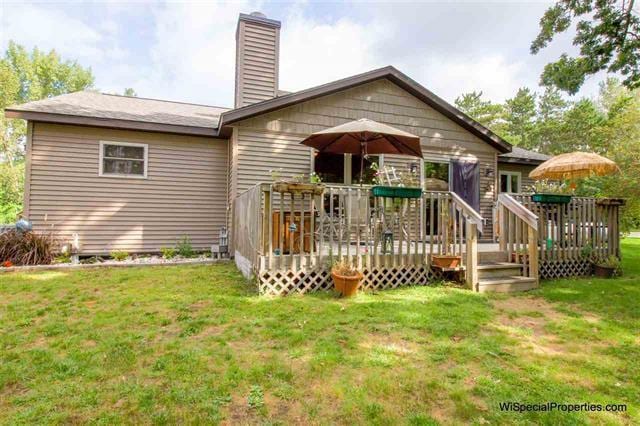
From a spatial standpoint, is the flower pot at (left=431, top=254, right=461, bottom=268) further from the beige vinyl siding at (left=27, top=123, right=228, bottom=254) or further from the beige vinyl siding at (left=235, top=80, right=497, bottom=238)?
the beige vinyl siding at (left=27, top=123, right=228, bottom=254)

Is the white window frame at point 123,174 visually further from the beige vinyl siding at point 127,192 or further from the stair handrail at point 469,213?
the stair handrail at point 469,213

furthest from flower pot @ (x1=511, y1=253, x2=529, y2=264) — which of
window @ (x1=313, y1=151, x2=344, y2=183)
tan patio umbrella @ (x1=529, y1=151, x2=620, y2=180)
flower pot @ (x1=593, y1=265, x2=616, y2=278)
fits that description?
window @ (x1=313, y1=151, x2=344, y2=183)

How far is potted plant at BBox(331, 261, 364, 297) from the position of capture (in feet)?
14.0

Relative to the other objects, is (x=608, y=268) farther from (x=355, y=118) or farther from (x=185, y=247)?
(x=185, y=247)

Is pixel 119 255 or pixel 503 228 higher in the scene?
pixel 503 228

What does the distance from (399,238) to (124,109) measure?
7453 mm

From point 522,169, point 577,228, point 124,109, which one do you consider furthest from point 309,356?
point 522,169

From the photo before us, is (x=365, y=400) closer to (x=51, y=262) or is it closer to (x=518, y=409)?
(x=518, y=409)

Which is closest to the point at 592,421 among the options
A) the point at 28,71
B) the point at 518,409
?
the point at 518,409

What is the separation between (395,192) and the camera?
188 inches

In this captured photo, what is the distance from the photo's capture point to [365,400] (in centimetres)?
201

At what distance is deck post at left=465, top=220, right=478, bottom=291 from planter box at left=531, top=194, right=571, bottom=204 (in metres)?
1.97

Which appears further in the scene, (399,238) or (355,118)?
(355,118)

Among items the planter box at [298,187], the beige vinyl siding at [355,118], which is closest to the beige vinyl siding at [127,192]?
the beige vinyl siding at [355,118]
